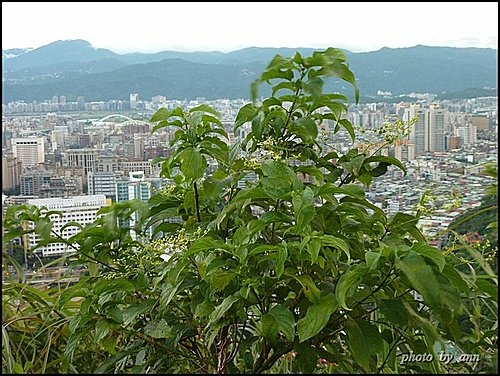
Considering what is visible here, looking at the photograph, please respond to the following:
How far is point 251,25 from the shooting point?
118 cm

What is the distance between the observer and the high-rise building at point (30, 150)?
1.26 metres

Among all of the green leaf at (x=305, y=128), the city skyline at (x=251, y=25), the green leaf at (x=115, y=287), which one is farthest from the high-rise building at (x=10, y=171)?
the green leaf at (x=305, y=128)

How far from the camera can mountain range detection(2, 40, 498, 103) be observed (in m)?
1.19

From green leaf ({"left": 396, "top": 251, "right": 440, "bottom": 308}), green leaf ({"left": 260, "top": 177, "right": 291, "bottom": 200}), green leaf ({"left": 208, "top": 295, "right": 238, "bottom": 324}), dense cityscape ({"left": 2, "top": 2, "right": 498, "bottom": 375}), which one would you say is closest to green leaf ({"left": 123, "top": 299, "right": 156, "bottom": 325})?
dense cityscape ({"left": 2, "top": 2, "right": 498, "bottom": 375})

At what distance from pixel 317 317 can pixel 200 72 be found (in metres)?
0.70

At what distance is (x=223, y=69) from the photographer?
4.16 ft

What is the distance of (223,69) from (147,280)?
515 mm

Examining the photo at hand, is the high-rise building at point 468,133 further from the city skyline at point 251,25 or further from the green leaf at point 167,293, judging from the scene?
the green leaf at point 167,293

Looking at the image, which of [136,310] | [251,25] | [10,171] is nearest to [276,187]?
[136,310]

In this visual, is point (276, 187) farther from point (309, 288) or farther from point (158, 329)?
point (158, 329)

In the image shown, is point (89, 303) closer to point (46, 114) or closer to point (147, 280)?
point (147, 280)

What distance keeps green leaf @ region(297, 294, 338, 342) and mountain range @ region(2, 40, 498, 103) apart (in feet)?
1.92

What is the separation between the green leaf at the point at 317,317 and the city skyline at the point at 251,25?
1.95 feet

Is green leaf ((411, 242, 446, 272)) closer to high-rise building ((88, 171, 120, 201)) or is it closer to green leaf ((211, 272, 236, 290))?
green leaf ((211, 272, 236, 290))
